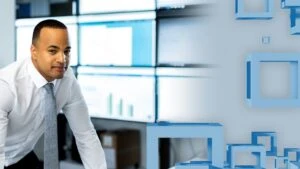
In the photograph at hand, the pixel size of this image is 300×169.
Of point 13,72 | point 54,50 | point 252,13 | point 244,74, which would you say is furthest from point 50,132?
point 252,13

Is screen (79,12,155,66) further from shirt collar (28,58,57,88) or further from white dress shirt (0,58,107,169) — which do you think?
shirt collar (28,58,57,88)

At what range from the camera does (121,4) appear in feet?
8.00

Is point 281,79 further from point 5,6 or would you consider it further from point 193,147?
point 5,6

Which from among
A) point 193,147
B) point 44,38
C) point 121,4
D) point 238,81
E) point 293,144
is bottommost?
point 193,147

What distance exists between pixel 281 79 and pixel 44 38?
0.74m

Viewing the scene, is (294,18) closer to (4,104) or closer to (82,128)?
(82,128)

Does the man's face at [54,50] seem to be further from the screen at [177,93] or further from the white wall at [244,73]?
Result: the screen at [177,93]

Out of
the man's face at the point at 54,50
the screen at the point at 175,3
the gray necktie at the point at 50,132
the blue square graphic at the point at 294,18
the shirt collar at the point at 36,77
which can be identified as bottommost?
the gray necktie at the point at 50,132

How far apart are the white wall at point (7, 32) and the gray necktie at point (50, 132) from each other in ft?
4.92

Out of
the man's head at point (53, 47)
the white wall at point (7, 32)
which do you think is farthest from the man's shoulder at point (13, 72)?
the white wall at point (7, 32)

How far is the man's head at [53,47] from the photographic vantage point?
1.29 metres

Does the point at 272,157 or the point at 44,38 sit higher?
the point at 44,38

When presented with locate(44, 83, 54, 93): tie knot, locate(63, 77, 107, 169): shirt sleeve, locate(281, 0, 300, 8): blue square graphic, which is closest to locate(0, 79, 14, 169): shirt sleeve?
locate(44, 83, 54, 93): tie knot

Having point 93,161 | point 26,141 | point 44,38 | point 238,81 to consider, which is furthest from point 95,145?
point 238,81
